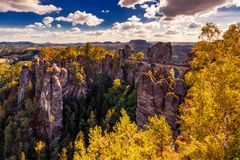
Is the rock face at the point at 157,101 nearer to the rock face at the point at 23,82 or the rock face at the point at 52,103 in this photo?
the rock face at the point at 52,103

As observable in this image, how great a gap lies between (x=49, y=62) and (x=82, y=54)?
801 inches

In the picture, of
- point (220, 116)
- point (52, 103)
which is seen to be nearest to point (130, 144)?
point (220, 116)

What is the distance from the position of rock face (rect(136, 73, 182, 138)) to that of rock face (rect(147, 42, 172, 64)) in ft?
137

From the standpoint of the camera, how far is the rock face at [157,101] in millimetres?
61750

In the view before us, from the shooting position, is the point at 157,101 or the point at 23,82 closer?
the point at 157,101

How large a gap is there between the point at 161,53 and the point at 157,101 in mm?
48243

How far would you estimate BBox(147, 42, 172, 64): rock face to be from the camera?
108 meters

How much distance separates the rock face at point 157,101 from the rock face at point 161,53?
41.9m

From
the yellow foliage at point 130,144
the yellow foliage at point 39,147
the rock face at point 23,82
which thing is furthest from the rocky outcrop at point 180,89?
the rock face at point 23,82

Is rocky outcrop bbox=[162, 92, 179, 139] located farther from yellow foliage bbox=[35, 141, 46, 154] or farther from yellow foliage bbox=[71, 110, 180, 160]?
yellow foliage bbox=[35, 141, 46, 154]

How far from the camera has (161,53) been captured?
359 feet

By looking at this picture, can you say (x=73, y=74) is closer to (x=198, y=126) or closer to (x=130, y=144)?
(x=130, y=144)

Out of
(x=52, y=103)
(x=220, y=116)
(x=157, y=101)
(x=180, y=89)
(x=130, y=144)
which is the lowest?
(x=52, y=103)

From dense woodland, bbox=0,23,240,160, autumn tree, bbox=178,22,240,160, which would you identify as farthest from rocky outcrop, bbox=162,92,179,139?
autumn tree, bbox=178,22,240,160
